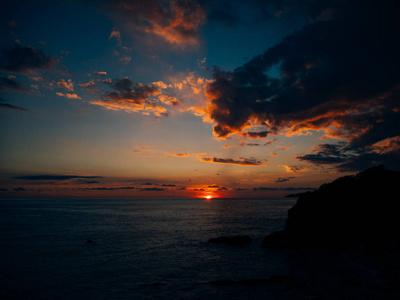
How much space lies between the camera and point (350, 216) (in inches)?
1521

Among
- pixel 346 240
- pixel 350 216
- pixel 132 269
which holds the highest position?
pixel 350 216

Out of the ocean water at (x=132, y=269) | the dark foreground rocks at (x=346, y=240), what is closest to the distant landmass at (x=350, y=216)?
the dark foreground rocks at (x=346, y=240)

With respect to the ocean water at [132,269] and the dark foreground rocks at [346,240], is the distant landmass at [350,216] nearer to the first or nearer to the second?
the dark foreground rocks at [346,240]

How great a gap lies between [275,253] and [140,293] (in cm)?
2344

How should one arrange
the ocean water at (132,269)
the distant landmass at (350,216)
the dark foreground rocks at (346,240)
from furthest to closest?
1. the distant landmass at (350,216)
2. the ocean water at (132,269)
3. the dark foreground rocks at (346,240)

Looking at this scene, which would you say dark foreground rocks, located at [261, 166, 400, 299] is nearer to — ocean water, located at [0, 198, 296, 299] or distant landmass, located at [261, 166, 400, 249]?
distant landmass, located at [261, 166, 400, 249]

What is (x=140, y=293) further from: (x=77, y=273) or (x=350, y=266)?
(x=350, y=266)

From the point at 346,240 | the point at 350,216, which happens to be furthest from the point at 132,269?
the point at 350,216

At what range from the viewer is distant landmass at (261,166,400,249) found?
35.8 metres

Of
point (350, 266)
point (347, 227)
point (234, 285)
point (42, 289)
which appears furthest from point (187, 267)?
point (347, 227)

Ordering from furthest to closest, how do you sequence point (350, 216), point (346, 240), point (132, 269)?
point (350, 216)
point (346, 240)
point (132, 269)

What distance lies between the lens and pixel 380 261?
27.6m

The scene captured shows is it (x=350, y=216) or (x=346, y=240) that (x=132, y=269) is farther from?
(x=350, y=216)

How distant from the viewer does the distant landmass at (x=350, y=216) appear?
35.8 metres
